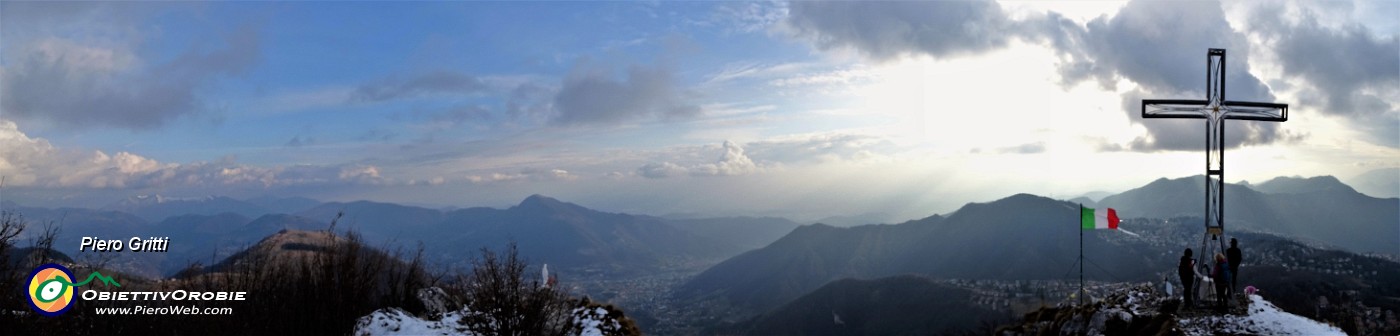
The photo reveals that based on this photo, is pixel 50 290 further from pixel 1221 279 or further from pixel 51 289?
pixel 1221 279

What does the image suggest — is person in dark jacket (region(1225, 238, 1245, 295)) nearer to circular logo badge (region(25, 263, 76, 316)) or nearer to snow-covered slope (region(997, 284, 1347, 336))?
snow-covered slope (region(997, 284, 1347, 336))

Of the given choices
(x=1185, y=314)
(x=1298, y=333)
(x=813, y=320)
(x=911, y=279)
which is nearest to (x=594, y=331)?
(x=1185, y=314)

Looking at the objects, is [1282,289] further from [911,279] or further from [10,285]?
[10,285]

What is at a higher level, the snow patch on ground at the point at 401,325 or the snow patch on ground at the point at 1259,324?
the snow patch on ground at the point at 1259,324

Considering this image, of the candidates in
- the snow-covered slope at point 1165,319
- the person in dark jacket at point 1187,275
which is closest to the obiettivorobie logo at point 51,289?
the snow-covered slope at point 1165,319

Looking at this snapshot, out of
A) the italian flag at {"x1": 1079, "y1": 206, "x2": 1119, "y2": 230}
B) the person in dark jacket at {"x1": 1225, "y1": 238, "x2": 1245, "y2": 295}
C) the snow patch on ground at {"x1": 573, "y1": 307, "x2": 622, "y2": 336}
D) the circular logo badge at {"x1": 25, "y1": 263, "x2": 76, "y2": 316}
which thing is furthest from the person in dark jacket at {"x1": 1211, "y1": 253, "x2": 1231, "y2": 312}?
the circular logo badge at {"x1": 25, "y1": 263, "x2": 76, "y2": 316}

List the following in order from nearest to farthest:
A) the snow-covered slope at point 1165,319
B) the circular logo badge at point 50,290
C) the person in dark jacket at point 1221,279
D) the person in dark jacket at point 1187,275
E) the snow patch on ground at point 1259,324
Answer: the circular logo badge at point 50,290 < the snow patch on ground at point 1259,324 < the snow-covered slope at point 1165,319 < the person in dark jacket at point 1221,279 < the person in dark jacket at point 1187,275

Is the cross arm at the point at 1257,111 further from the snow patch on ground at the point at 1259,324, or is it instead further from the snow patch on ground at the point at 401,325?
the snow patch on ground at the point at 401,325
